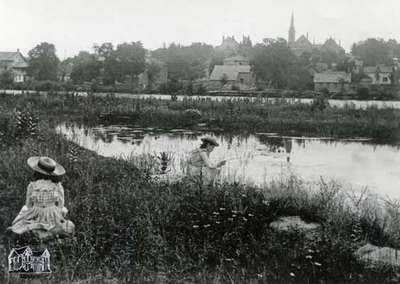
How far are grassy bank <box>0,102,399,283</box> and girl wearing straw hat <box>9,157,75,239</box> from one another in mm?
259

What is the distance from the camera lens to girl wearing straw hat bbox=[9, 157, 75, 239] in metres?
5.70

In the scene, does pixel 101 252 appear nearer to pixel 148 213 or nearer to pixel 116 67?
pixel 148 213

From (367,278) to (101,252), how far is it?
287 centimetres

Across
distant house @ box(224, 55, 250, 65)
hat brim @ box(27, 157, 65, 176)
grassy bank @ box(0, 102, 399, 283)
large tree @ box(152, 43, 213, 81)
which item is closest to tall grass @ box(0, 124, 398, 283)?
grassy bank @ box(0, 102, 399, 283)

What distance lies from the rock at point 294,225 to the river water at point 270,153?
8.30 feet

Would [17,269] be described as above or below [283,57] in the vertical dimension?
below

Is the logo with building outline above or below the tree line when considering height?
below

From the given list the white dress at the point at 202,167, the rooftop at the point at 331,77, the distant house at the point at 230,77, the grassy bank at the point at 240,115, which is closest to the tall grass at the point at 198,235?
the white dress at the point at 202,167

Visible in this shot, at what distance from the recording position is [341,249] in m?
5.81

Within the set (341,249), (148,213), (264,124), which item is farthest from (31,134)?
(264,124)

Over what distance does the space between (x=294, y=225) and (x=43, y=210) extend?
3206mm

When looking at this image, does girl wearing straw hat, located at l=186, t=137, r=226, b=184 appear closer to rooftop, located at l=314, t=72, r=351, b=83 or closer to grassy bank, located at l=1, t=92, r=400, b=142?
grassy bank, located at l=1, t=92, r=400, b=142

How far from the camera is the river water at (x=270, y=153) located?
11.5m

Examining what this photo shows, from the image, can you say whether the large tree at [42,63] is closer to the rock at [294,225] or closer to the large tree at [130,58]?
the large tree at [130,58]
